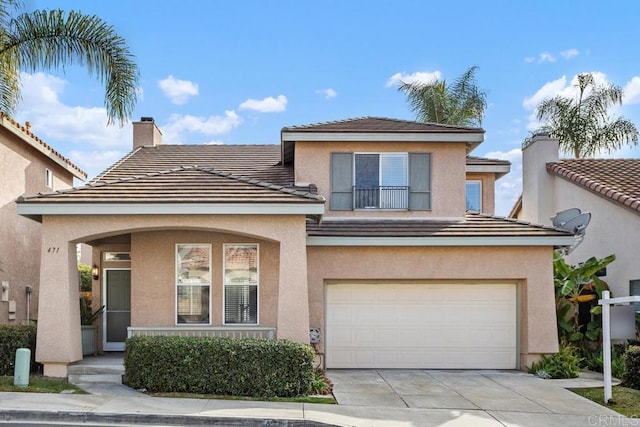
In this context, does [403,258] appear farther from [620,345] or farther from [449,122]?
[449,122]

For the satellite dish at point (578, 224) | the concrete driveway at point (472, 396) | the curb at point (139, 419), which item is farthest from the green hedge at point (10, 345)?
the satellite dish at point (578, 224)

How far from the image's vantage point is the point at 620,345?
1550 cm

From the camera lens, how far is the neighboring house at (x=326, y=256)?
41.3ft

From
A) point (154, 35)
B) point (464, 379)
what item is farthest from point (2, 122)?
point (464, 379)

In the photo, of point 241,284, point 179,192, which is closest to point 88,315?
point 241,284

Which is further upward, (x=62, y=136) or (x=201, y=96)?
(x=201, y=96)

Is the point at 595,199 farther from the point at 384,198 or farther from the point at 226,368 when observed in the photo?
the point at 226,368

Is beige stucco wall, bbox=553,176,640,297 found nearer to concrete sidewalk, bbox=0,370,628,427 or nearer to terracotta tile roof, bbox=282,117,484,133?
terracotta tile roof, bbox=282,117,484,133

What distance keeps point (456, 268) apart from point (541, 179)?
717 centimetres

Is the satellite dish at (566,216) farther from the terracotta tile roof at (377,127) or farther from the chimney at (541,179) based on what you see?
the terracotta tile roof at (377,127)

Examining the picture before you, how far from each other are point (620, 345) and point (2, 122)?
1584 cm

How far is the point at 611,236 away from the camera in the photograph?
16.8m

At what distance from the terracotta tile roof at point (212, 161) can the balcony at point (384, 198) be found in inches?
75.0

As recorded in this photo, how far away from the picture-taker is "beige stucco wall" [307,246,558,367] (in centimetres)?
1477
